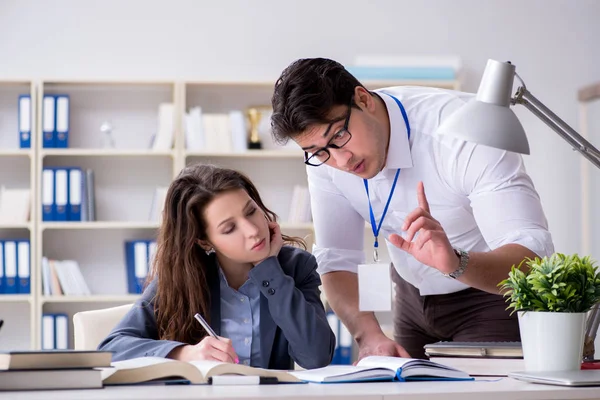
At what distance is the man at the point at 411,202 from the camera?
173cm

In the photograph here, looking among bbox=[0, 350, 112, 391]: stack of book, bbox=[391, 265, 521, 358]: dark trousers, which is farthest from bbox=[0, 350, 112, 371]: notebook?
bbox=[391, 265, 521, 358]: dark trousers

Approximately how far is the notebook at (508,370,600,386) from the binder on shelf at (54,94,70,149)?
354cm

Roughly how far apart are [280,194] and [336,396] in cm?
361

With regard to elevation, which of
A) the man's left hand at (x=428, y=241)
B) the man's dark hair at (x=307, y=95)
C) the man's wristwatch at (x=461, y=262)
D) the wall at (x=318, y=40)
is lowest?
the man's wristwatch at (x=461, y=262)

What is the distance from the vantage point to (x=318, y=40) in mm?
4707

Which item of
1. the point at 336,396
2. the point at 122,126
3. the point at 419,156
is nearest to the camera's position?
the point at 336,396

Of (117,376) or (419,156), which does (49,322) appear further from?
(117,376)

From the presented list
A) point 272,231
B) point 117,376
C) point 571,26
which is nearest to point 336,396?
point 117,376

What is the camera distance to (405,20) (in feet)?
15.6

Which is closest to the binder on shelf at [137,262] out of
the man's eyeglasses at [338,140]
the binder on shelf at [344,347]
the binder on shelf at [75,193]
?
the binder on shelf at [75,193]

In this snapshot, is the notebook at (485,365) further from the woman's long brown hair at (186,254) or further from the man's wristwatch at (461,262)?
the woman's long brown hair at (186,254)

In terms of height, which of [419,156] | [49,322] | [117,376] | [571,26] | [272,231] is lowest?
[49,322]

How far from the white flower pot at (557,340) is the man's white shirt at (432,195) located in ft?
1.30

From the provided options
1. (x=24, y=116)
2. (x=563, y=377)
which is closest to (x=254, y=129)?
(x=24, y=116)
